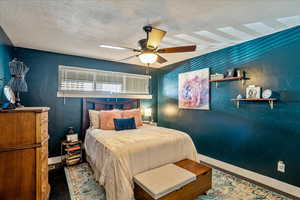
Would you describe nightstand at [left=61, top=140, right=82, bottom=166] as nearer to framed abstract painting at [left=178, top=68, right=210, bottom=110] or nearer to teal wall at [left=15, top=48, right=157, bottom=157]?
teal wall at [left=15, top=48, right=157, bottom=157]

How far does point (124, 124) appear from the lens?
318 cm

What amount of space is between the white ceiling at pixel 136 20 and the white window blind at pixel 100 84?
872 mm

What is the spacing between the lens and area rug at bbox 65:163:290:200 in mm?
2082

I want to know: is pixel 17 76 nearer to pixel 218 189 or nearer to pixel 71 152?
pixel 71 152

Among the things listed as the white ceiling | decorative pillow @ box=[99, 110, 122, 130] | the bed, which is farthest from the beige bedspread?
the white ceiling

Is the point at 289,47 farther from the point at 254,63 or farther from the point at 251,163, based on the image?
the point at 251,163

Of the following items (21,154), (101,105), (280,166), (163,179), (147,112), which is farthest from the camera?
(147,112)

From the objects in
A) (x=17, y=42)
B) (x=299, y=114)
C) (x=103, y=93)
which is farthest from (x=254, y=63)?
(x=17, y=42)

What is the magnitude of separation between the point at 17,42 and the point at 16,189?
8.58 feet

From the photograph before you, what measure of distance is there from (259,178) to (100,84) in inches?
155

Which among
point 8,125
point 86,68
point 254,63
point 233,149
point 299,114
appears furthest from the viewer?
point 86,68

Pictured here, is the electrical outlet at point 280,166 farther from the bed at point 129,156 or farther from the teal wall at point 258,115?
the bed at point 129,156

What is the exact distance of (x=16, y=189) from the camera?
5.10 ft

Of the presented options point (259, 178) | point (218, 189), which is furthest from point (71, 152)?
point (259, 178)
